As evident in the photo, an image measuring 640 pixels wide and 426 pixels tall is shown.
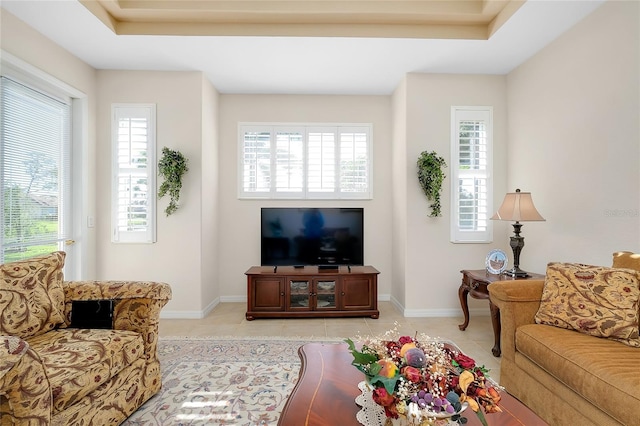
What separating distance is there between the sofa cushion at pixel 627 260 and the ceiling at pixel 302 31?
205 centimetres

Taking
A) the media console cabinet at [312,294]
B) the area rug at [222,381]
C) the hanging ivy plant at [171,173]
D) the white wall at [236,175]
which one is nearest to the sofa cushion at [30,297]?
the area rug at [222,381]

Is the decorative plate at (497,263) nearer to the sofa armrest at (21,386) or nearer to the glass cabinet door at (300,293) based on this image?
the glass cabinet door at (300,293)

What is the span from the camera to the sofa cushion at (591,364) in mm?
1385

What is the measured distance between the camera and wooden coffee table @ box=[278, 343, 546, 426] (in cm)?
117

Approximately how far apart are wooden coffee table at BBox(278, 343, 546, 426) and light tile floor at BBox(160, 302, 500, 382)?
66.0 inches

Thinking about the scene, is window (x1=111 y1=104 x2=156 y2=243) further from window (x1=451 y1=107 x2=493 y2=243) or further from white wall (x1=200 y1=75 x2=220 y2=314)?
window (x1=451 y1=107 x2=493 y2=243)

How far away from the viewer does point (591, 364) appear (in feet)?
5.10

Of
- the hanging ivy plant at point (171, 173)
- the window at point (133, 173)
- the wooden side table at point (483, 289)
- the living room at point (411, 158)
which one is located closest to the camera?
the living room at point (411, 158)

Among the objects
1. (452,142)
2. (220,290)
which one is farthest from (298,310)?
(452,142)

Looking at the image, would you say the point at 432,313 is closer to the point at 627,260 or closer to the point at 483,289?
the point at 483,289

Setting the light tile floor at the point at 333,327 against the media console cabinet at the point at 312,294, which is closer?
the light tile floor at the point at 333,327

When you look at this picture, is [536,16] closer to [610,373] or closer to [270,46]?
[270,46]

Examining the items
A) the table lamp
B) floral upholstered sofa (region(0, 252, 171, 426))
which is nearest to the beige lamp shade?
the table lamp

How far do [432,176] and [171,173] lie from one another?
298 cm
